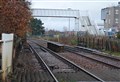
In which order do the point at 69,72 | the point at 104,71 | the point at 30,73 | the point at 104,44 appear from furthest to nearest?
the point at 104,44 → the point at 104,71 → the point at 69,72 → the point at 30,73

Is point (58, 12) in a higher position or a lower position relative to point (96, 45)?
higher

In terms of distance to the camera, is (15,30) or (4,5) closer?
(4,5)

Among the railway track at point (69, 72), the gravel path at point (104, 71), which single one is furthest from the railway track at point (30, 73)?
the gravel path at point (104, 71)

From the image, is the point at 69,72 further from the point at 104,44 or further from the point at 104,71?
the point at 104,44

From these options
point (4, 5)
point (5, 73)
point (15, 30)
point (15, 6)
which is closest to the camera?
point (5, 73)

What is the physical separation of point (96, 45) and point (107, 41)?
19.0 feet

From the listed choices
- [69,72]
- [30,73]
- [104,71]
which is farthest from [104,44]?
[30,73]

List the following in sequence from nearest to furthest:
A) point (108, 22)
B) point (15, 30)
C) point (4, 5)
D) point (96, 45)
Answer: point (4, 5) < point (15, 30) < point (96, 45) < point (108, 22)

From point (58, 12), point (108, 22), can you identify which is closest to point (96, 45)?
point (58, 12)

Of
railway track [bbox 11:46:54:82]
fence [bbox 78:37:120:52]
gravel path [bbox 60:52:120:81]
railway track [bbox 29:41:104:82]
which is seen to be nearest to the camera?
railway track [bbox 11:46:54:82]

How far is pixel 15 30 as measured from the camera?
21.2 m

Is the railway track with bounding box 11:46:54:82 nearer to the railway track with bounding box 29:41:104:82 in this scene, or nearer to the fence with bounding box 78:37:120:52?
the railway track with bounding box 29:41:104:82

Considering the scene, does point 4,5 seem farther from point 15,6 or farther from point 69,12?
point 69,12

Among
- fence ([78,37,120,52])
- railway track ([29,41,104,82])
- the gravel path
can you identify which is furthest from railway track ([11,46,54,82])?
fence ([78,37,120,52])
